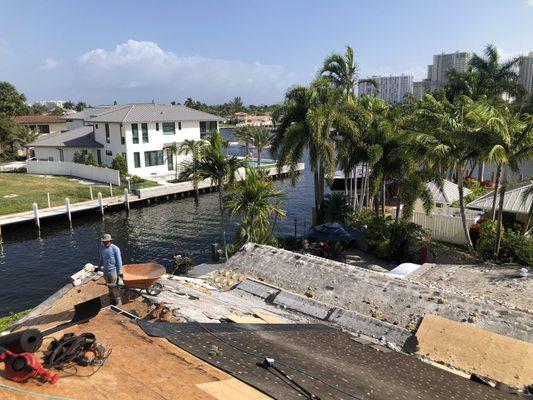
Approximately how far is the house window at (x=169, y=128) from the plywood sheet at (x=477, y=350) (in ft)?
154

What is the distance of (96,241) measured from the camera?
32031 mm

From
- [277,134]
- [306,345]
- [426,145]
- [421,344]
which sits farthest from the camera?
[277,134]

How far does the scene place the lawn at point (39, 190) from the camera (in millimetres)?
37000

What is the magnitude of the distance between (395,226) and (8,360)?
18706mm

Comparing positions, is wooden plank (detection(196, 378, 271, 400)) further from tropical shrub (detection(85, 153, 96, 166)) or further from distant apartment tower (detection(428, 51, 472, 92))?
distant apartment tower (detection(428, 51, 472, 92))

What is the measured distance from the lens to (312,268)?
14.5 metres

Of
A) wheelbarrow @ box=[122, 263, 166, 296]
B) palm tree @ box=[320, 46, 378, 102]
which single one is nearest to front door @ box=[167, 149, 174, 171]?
palm tree @ box=[320, 46, 378, 102]

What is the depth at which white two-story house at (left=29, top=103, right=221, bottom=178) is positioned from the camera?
1973 inches

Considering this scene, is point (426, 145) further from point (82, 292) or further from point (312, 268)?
point (82, 292)

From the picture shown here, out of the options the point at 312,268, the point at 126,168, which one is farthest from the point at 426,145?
the point at 126,168

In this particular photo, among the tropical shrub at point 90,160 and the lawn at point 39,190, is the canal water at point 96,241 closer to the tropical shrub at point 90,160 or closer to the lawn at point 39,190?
the lawn at point 39,190

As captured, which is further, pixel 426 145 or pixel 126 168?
pixel 126 168

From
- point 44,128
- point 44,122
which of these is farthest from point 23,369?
point 44,128

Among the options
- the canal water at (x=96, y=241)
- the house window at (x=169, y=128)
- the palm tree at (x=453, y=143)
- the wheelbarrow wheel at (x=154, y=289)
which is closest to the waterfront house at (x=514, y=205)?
the palm tree at (x=453, y=143)
